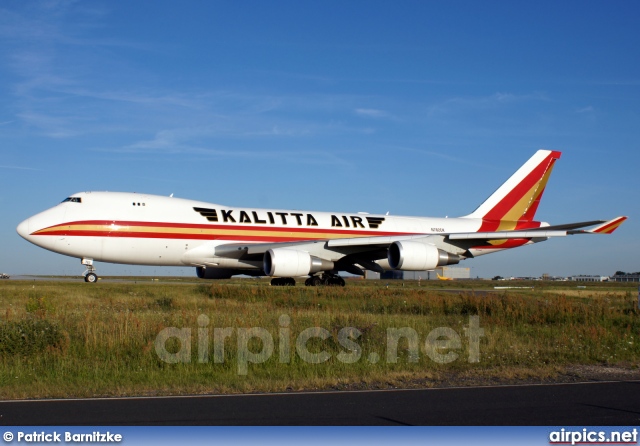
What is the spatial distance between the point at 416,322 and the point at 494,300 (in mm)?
5694

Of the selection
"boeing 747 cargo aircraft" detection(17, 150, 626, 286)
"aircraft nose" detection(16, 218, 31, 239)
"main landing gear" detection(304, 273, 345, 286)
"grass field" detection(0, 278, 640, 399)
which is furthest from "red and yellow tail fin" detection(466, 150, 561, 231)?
"aircraft nose" detection(16, 218, 31, 239)

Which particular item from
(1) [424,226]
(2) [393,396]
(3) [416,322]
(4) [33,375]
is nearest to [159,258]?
(1) [424,226]

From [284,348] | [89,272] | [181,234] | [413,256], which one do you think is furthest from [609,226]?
[89,272]

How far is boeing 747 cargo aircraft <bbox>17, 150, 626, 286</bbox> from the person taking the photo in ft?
104

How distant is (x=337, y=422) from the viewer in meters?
7.35

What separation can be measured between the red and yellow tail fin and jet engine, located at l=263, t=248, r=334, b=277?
1424 centimetres

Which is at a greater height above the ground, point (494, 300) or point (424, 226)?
point (424, 226)

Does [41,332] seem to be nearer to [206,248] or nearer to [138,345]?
[138,345]

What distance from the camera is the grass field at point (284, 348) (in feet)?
34.8

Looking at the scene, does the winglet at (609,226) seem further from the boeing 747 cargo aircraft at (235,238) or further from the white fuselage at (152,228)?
the white fuselage at (152,228)

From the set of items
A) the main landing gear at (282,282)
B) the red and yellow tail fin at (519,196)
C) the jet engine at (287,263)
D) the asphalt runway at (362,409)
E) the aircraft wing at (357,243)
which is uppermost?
the red and yellow tail fin at (519,196)

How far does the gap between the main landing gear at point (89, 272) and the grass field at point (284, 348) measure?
12602 millimetres

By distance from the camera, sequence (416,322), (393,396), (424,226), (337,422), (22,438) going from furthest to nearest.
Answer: (424,226)
(416,322)
(393,396)
(337,422)
(22,438)

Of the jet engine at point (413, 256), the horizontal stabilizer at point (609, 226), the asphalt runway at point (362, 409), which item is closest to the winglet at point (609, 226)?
the horizontal stabilizer at point (609, 226)
